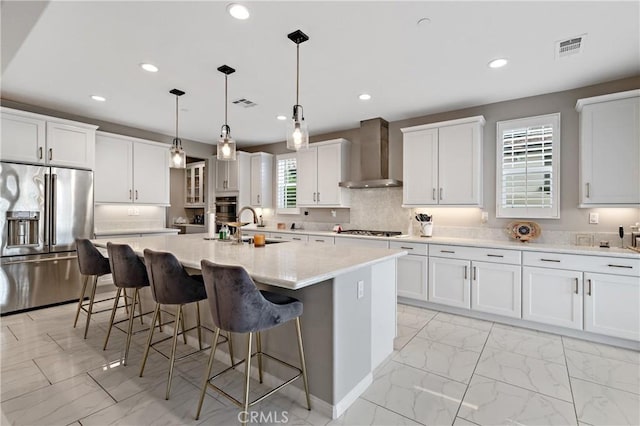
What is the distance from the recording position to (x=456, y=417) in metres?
1.90

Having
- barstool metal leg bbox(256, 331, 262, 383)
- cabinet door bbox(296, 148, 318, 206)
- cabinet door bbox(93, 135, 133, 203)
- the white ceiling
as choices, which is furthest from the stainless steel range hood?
cabinet door bbox(93, 135, 133, 203)

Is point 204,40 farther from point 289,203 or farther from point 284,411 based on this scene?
point 289,203

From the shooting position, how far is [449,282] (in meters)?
3.72

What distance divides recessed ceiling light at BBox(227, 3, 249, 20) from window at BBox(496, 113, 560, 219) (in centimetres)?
327

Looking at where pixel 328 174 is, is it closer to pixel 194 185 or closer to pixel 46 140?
pixel 194 185

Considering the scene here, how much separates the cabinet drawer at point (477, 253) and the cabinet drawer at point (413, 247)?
73mm

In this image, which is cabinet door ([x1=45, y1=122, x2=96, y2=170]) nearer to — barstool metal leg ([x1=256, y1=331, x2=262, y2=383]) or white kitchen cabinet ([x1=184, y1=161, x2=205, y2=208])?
white kitchen cabinet ([x1=184, y1=161, x2=205, y2=208])

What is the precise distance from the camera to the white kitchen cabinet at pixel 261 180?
20.1ft

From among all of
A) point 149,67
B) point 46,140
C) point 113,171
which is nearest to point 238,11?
point 149,67

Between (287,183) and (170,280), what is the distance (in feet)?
13.1

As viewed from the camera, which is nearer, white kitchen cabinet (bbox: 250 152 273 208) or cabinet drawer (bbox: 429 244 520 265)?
cabinet drawer (bbox: 429 244 520 265)

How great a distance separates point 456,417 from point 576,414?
76 centimetres

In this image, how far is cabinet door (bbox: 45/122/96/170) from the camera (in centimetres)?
398

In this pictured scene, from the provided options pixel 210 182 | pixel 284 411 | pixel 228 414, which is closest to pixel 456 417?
pixel 284 411
